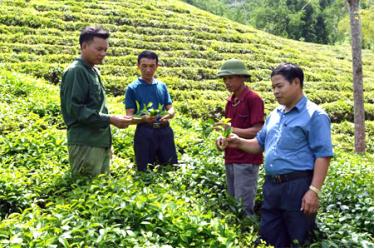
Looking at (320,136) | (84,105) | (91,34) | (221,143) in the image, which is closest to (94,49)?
(91,34)

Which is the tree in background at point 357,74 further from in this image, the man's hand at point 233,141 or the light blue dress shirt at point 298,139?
the light blue dress shirt at point 298,139

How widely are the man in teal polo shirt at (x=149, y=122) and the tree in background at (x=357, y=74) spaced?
252 inches

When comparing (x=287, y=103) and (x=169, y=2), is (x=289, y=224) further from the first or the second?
(x=169, y=2)

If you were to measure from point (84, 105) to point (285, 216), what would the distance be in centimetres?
192

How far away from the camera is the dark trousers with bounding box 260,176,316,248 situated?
337 cm

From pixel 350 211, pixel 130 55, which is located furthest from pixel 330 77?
pixel 350 211

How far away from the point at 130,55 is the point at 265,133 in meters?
12.5

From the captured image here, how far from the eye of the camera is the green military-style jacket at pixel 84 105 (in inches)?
152

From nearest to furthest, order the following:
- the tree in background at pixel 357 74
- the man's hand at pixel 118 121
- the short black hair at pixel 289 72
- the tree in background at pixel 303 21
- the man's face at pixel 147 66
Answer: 1. the short black hair at pixel 289 72
2. the man's hand at pixel 118 121
3. the man's face at pixel 147 66
4. the tree in background at pixel 357 74
5. the tree in background at pixel 303 21

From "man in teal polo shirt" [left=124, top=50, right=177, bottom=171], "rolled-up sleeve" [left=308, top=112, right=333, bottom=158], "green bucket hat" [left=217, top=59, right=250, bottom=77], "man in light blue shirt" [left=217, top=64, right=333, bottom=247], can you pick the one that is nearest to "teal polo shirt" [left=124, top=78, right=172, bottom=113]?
"man in teal polo shirt" [left=124, top=50, right=177, bottom=171]

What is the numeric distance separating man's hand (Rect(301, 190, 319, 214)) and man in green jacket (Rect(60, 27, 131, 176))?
68.0 inches

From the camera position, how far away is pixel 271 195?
138 inches

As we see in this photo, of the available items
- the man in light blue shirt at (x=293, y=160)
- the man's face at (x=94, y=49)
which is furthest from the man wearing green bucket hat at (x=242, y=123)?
the man's face at (x=94, y=49)

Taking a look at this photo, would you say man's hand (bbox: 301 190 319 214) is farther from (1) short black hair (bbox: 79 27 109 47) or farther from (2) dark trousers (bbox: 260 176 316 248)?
(1) short black hair (bbox: 79 27 109 47)
